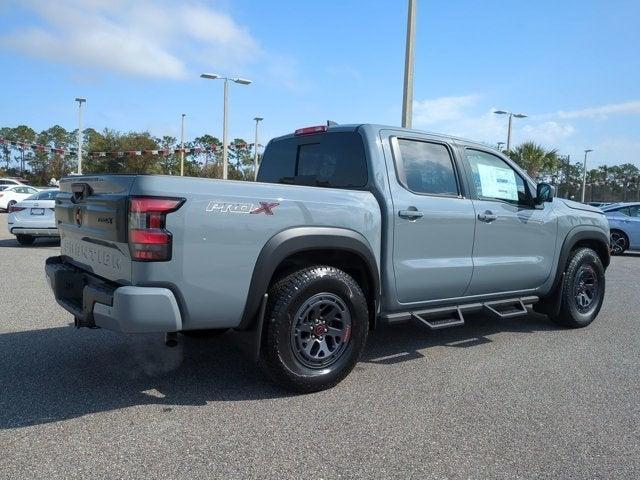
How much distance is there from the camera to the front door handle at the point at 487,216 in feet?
16.1

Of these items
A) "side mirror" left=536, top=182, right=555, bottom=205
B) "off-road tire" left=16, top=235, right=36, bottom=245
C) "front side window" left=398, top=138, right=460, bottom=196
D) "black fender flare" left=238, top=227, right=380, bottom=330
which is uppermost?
"front side window" left=398, top=138, right=460, bottom=196

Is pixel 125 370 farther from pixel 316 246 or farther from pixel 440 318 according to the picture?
pixel 440 318

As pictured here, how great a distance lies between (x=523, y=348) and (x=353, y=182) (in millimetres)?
2421

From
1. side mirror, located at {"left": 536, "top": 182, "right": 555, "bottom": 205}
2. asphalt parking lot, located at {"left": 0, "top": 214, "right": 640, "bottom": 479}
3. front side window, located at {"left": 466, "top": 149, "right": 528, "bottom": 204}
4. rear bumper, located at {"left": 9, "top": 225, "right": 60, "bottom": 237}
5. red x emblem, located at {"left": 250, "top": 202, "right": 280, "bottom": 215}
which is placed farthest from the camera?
rear bumper, located at {"left": 9, "top": 225, "right": 60, "bottom": 237}

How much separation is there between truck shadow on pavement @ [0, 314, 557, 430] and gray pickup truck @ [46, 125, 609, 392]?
1.22 feet

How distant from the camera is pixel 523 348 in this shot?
207 inches

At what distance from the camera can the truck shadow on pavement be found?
3646 mm

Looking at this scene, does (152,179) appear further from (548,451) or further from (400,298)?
(548,451)

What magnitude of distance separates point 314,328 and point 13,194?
2675 centimetres

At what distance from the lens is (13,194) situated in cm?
2611

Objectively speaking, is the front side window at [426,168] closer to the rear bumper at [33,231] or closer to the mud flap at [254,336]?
the mud flap at [254,336]

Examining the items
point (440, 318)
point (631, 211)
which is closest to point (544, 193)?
point (440, 318)

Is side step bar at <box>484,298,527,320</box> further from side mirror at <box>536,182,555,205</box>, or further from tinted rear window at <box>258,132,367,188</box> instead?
tinted rear window at <box>258,132,367,188</box>

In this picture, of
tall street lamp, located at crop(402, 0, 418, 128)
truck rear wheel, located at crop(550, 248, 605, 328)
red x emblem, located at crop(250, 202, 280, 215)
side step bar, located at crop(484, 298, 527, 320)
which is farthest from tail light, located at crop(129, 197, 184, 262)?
tall street lamp, located at crop(402, 0, 418, 128)
